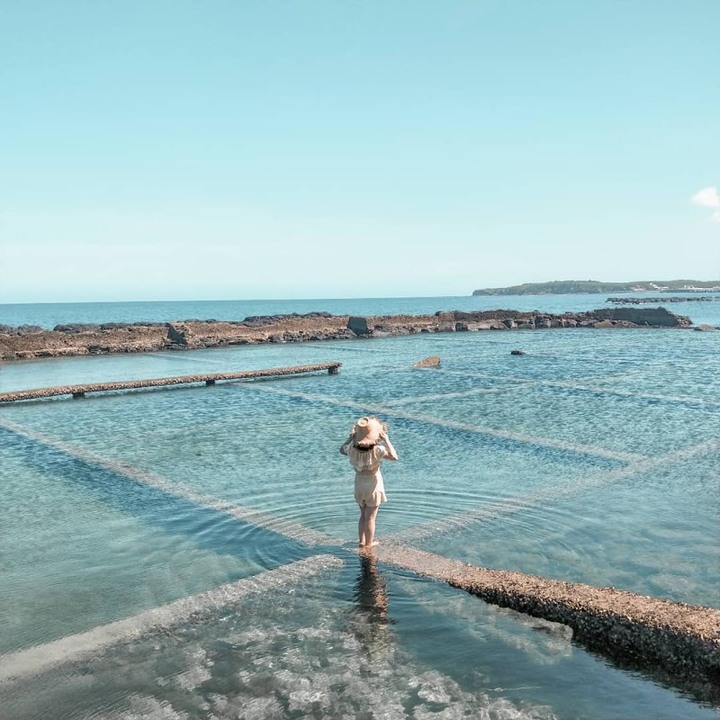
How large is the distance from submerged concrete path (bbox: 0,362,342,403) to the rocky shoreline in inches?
547

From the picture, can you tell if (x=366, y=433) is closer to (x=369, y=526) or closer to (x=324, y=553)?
(x=369, y=526)

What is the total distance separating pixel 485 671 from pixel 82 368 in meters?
28.5

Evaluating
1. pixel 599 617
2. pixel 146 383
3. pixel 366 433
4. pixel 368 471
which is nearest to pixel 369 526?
pixel 368 471

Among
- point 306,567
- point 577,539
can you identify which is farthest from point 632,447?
point 306,567

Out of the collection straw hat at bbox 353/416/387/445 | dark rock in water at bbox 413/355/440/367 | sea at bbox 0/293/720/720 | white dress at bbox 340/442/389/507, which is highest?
straw hat at bbox 353/416/387/445

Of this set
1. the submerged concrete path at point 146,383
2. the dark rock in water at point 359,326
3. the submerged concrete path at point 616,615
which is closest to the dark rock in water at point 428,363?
the submerged concrete path at point 146,383

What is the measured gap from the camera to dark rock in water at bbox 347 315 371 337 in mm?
Answer: 50031

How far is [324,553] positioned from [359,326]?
139 ft

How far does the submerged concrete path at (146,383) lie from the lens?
21.2m

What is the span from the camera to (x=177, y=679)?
18.9 feet

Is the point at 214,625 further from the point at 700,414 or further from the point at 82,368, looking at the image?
the point at 82,368

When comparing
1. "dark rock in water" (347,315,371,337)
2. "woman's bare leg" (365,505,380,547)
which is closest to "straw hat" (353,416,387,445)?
"woman's bare leg" (365,505,380,547)

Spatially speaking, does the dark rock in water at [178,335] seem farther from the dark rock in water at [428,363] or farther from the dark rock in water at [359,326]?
the dark rock in water at [428,363]

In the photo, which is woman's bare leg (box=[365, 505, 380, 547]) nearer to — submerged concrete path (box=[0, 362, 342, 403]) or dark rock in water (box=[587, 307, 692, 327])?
submerged concrete path (box=[0, 362, 342, 403])
